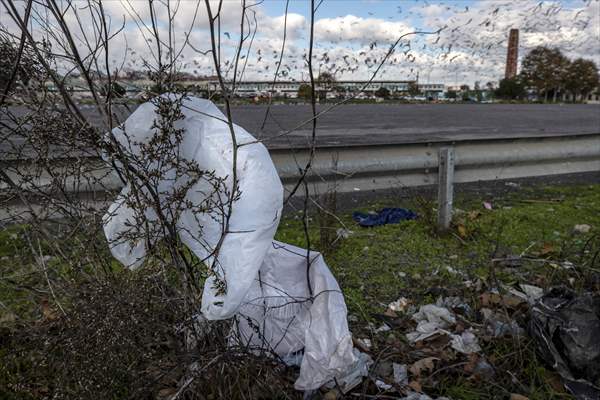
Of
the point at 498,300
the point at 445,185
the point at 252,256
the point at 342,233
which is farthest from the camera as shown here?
the point at 445,185

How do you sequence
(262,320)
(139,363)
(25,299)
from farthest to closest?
(25,299) < (262,320) < (139,363)

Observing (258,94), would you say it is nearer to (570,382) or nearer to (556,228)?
(570,382)

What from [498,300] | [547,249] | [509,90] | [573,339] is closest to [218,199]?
[573,339]

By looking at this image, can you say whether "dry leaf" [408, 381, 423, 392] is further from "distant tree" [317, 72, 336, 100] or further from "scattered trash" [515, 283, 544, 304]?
"distant tree" [317, 72, 336, 100]

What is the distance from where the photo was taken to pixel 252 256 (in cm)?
195

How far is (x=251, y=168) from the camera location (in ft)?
6.63

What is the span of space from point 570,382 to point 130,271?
2002mm

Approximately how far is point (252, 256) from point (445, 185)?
2683mm

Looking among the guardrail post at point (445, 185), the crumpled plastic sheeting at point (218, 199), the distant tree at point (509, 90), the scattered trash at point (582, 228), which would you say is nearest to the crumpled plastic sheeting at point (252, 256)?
the crumpled plastic sheeting at point (218, 199)

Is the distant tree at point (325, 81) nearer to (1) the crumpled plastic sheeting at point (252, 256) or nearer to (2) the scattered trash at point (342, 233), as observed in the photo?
(1) the crumpled plastic sheeting at point (252, 256)

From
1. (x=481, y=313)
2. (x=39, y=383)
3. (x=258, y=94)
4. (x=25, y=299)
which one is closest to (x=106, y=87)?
(x=258, y=94)

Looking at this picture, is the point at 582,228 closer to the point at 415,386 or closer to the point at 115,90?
the point at 415,386

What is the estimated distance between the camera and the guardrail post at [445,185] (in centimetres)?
424

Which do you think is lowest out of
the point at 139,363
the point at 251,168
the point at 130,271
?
the point at 139,363
